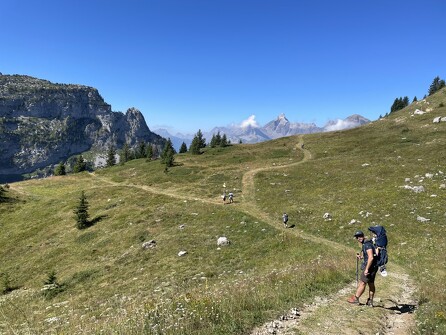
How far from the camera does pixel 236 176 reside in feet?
212

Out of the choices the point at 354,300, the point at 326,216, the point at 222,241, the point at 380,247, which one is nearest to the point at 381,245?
the point at 380,247

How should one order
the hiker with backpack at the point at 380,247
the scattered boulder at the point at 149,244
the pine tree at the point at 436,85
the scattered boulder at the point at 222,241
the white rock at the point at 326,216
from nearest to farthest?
the hiker with backpack at the point at 380,247 → the scattered boulder at the point at 222,241 → the scattered boulder at the point at 149,244 → the white rock at the point at 326,216 → the pine tree at the point at 436,85

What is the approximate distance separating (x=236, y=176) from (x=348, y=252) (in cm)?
4090

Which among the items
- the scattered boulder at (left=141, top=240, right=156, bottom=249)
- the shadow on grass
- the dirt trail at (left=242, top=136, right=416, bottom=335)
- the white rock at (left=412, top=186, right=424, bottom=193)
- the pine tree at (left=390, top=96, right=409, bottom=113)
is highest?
the pine tree at (left=390, top=96, right=409, bottom=113)

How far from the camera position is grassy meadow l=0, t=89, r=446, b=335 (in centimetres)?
1198

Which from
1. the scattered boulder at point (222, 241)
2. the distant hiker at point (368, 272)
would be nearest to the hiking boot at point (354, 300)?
the distant hiker at point (368, 272)

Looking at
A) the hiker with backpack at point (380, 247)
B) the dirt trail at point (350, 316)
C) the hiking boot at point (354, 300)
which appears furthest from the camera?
the hiker with backpack at point (380, 247)

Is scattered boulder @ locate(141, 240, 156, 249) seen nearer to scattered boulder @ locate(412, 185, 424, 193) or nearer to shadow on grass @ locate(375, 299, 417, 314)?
shadow on grass @ locate(375, 299, 417, 314)

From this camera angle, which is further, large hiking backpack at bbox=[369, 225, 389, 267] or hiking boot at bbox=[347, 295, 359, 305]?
large hiking backpack at bbox=[369, 225, 389, 267]

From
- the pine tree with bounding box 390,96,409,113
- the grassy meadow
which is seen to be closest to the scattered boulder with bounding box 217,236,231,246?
the grassy meadow

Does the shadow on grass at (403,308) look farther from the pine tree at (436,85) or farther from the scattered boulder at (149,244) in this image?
the pine tree at (436,85)

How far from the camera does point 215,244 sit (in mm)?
30875

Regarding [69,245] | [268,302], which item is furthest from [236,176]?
[268,302]

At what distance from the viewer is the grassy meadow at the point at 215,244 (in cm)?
1198
